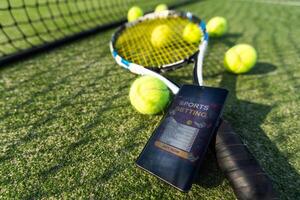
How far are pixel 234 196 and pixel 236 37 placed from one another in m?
2.60

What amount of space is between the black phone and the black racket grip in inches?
3.2

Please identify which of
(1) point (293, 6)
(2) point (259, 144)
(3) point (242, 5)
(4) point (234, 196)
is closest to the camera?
(4) point (234, 196)

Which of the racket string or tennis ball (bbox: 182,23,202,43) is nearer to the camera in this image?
the racket string

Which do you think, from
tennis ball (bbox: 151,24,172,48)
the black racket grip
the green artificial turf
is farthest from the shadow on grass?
tennis ball (bbox: 151,24,172,48)

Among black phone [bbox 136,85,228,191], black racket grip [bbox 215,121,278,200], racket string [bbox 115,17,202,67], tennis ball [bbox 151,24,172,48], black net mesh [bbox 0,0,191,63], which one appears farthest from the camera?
black net mesh [bbox 0,0,191,63]

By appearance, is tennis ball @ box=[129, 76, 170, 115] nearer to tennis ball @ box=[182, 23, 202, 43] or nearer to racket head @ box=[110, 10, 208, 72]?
racket head @ box=[110, 10, 208, 72]

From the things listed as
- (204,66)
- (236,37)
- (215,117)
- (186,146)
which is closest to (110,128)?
(186,146)

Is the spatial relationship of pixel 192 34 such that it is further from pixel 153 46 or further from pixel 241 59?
pixel 241 59

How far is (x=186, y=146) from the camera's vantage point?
143 centimetres

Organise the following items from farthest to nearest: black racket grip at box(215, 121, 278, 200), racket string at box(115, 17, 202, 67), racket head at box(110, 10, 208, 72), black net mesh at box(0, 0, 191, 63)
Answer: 1. black net mesh at box(0, 0, 191, 63)
2. racket string at box(115, 17, 202, 67)
3. racket head at box(110, 10, 208, 72)
4. black racket grip at box(215, 121, 278, 200)

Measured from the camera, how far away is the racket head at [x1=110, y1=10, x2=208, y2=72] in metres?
2.27

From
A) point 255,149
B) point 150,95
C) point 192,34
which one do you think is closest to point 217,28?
point 192,34

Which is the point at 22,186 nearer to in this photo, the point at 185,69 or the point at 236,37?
the point at 185,69

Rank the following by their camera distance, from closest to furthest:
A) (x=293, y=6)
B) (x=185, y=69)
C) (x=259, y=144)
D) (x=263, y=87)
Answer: (x=259, y=144) < (x=263, y=87) < (x=185, y=69) < (x=293, y=6)
